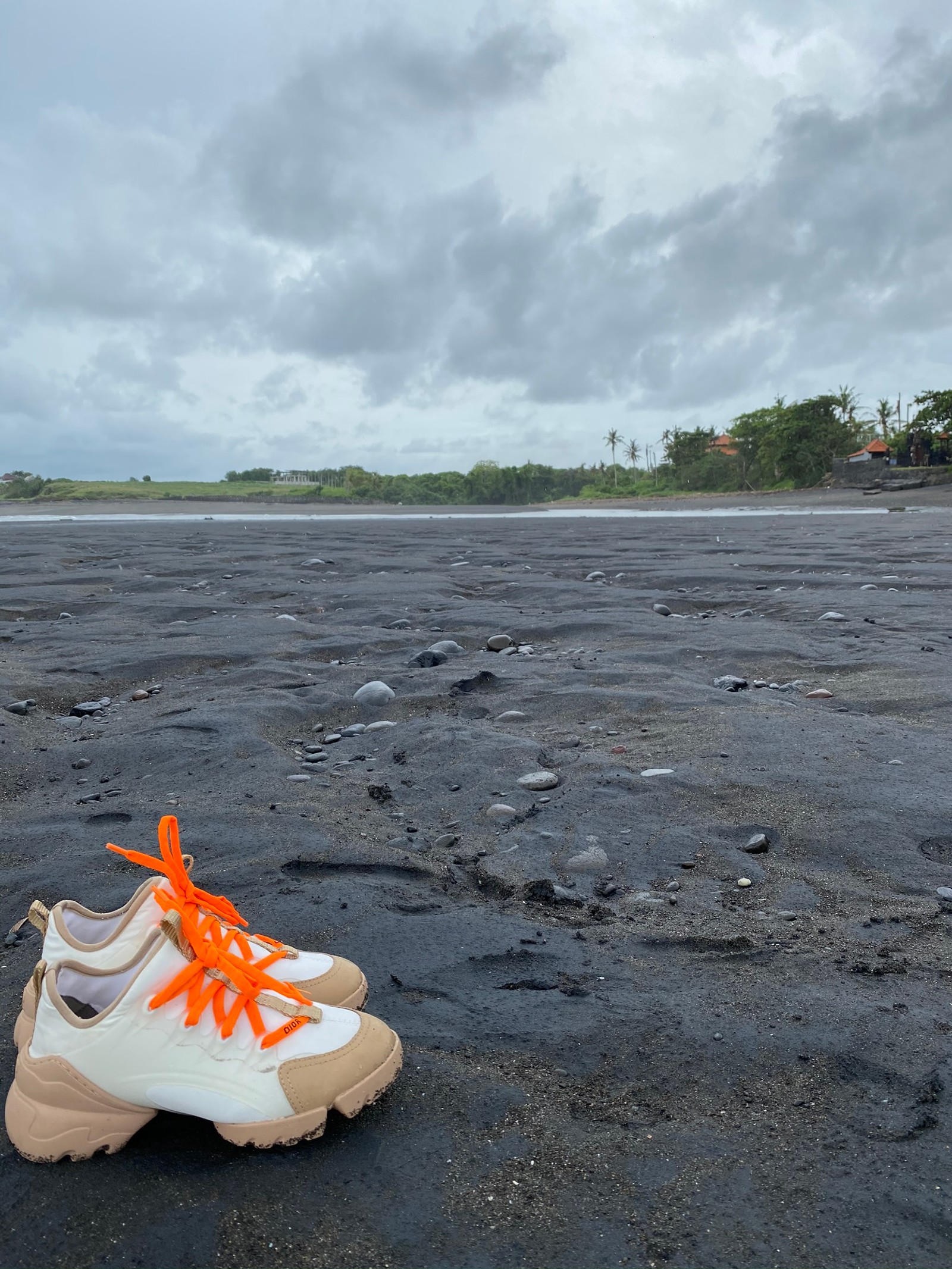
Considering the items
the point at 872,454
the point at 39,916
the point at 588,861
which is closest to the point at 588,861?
the point at 588,861

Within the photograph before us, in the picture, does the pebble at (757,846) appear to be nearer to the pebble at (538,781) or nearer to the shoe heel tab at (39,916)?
the pebble at (538,781)

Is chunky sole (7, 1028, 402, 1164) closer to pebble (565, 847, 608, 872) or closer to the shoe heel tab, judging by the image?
the shoe heel tab

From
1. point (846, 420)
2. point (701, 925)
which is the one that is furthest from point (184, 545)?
point (846, 420)

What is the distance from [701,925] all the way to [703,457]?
243 ft

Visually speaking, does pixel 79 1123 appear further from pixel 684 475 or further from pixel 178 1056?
pixel 684 475

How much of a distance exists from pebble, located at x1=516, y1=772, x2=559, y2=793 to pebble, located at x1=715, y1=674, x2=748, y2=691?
4.87 ft

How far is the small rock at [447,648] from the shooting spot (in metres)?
5.34

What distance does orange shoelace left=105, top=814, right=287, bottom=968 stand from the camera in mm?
1667

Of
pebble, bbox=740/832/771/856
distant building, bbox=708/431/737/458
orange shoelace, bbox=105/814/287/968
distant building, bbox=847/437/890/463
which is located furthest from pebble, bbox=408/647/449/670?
distant building, bbox=708/431/737/458

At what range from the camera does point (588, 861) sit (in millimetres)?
2646

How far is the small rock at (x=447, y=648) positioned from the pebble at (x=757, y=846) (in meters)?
2.79

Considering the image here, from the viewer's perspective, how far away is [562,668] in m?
4.91

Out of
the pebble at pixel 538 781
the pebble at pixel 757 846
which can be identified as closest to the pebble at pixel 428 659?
the pebble at pixel 538 781

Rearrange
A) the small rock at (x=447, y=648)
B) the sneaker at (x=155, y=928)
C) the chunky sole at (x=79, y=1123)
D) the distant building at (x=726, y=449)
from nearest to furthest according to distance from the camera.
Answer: the chunky sole at (x=79, y=1123)
the sneaker at (x=155, y=928)
the small rock at (x=447, y=648)
the distant building at (x=726, y=449)
